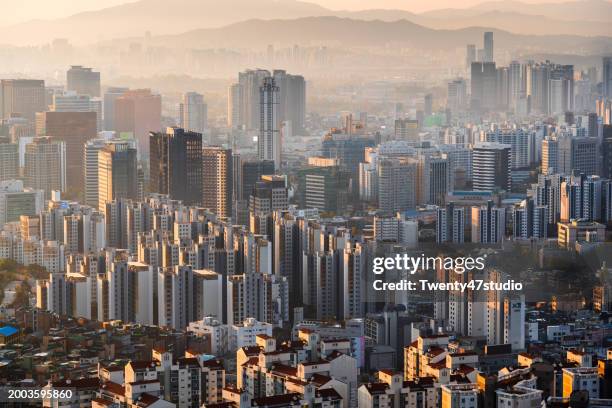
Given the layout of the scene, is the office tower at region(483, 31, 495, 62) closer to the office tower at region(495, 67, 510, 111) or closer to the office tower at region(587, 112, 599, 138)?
the office tower at region(495, 67, 510, 111)

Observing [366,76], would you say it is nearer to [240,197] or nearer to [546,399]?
[240,197]

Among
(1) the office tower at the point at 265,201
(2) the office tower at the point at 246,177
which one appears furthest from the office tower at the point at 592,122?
(1) the office tower at the point at 265,201

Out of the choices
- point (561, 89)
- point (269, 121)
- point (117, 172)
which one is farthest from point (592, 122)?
point (117, 172)

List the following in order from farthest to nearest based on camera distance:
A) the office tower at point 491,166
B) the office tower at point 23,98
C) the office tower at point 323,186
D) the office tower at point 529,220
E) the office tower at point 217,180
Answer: the office tower at point 23,98 → the office tower at point 491,166 → the office tower at point 323,186 → the office tower at point 217,180 → the office tower at point 529,220

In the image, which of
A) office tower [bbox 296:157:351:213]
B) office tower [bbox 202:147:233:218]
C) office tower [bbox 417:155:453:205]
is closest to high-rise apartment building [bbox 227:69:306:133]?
office tower [bbox 296:157:351:213]

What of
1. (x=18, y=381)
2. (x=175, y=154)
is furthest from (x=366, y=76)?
(x=18, y=381)

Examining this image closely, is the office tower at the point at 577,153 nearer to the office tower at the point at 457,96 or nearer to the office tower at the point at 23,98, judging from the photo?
the office tower at the point at 457,96
